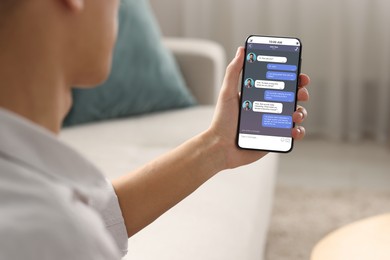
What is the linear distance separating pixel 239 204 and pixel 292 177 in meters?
1.34

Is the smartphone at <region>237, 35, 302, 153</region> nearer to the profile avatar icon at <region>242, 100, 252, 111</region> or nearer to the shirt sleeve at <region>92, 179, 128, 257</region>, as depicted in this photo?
the profile avatar icon at <region>242, 100, 252, 111</region>

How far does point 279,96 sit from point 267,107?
3 cm

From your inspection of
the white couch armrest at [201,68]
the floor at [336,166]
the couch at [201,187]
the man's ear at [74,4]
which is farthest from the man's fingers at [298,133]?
the floor at [336,166]

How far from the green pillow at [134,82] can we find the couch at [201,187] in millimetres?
37

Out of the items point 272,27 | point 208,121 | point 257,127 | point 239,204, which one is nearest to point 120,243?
point 257,127

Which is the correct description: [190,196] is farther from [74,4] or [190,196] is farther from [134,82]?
[74,4]

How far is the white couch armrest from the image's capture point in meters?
2.79

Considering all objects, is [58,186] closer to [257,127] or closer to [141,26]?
[257,127]

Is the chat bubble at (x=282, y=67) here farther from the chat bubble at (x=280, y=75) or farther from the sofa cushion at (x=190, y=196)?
the sofa cushion at (x=190, y=196)

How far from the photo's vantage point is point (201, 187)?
6.31ft

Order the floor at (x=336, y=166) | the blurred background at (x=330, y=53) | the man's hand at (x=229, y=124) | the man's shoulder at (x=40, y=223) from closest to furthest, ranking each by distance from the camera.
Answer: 1. the man's shoulder at (x=40, y=223)
2. the man's hand at (x=229, y=124)
3. the floor at (x=336, y=166)
4. the blurred background at (x=330, y=53)

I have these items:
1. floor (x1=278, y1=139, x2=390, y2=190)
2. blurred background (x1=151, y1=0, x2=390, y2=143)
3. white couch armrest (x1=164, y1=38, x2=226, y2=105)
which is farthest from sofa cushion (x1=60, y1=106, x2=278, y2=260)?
blurred background (x1=151, y1=0, x2=390, y2=143)

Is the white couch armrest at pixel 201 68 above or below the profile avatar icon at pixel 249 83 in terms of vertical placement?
below

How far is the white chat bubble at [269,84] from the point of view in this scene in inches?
58.7
